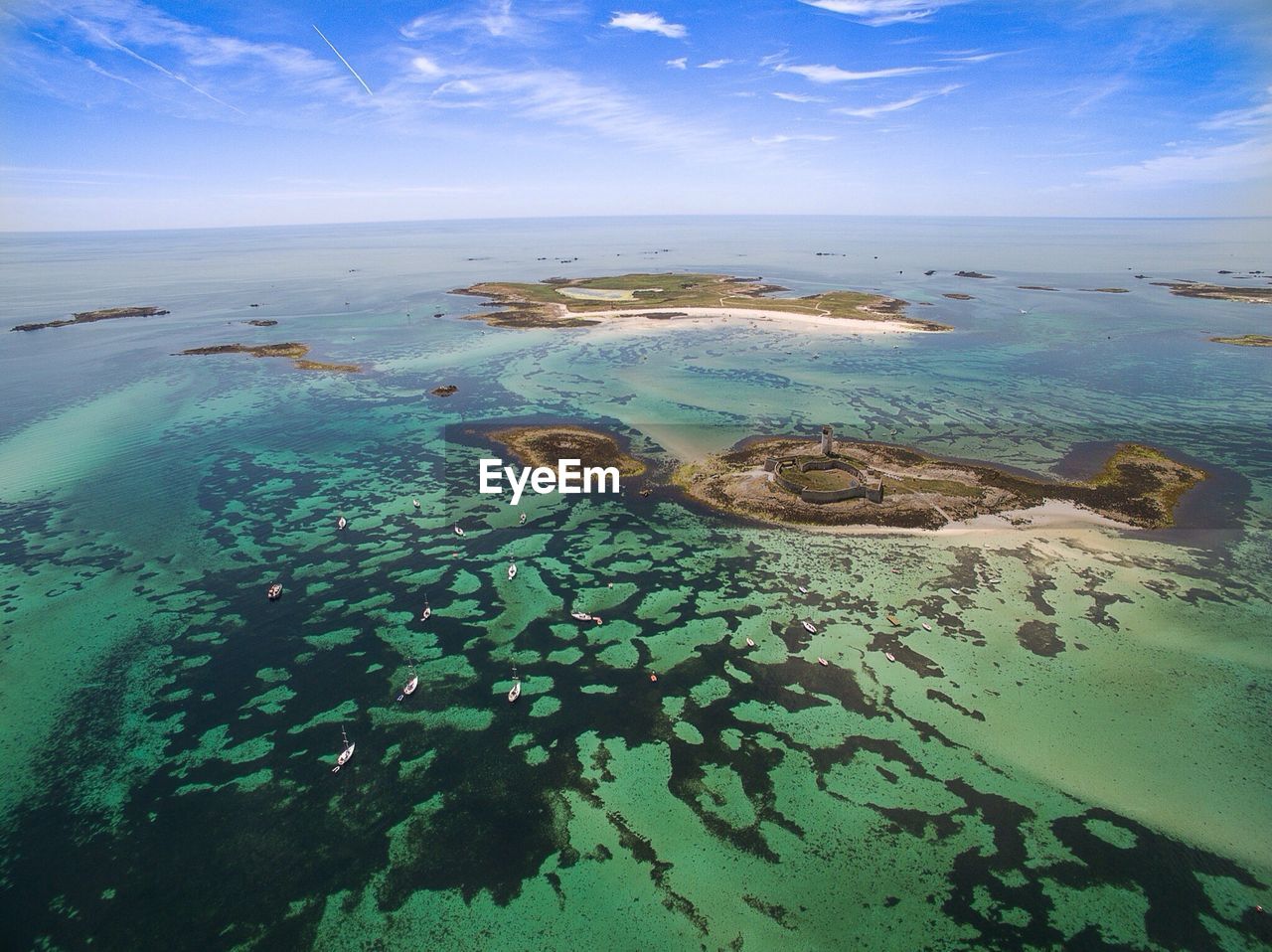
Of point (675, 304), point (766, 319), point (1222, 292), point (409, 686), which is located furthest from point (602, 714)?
point (1222, 292)

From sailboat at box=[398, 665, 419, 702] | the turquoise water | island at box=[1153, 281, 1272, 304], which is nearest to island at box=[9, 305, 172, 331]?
the turquoise water

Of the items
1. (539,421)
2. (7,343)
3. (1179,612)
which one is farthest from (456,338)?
(1179,612)

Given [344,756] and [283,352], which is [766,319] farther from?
[344,756]

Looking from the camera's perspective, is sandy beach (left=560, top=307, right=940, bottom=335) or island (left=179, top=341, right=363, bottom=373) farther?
sandy beach (left=560, top=307, right=940, bottom=335)

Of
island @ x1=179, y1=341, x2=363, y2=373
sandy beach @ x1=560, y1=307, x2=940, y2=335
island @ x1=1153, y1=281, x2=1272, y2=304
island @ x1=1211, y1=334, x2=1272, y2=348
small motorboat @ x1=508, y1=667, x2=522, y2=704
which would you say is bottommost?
small motorboat @ x1=508, y1=667, x2=522, y2=704

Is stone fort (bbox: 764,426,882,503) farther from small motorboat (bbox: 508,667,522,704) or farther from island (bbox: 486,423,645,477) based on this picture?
small motorboat (bbox: 508,667,522,704)

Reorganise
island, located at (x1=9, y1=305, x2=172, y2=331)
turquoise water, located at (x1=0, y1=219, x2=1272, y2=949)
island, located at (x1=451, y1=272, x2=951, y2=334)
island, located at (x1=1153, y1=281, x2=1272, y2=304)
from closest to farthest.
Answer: turquoise water, located at (x1=0, y1=219, x2=1272, y2=949), island, located at (x1=9, y1=305, x2=172, y2=331), island, located at (x1=451, y1=272, x2=951, y2=334), island, located at (x1=1153, y1=281, x2=1272, y2=304)

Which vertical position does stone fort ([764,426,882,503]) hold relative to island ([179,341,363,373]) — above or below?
below

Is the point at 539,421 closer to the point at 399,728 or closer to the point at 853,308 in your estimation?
the point at 399,728

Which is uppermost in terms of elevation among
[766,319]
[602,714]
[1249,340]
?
[766,319]
